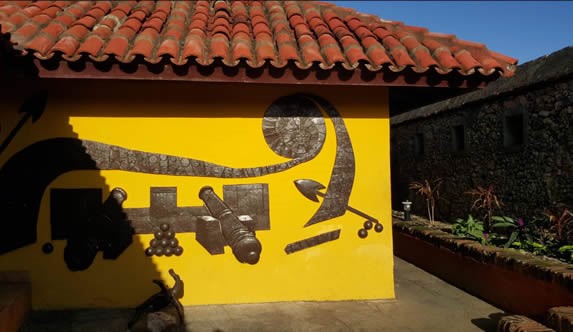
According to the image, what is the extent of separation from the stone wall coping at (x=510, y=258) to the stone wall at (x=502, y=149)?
3.16 metres

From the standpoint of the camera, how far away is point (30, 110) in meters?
4.58

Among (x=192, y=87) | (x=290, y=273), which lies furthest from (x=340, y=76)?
(x=290, y=273)

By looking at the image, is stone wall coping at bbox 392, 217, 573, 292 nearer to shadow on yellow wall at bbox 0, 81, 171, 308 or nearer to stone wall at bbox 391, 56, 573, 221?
stone wall at bbox 391, 56, 573, 221

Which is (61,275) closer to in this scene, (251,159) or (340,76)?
(251,159)

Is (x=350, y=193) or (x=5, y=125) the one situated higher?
(x=5, y=125)

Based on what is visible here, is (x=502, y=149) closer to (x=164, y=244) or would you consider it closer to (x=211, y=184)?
(x=211, y=184)

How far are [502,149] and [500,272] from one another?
5922 millimetres

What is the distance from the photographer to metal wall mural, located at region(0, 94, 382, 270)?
4559mm

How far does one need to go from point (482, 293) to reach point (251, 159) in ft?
11.0

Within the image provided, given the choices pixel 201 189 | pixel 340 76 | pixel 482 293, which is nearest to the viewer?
pixel 340 76

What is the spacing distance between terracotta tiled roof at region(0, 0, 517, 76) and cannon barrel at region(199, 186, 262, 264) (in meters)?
1.45

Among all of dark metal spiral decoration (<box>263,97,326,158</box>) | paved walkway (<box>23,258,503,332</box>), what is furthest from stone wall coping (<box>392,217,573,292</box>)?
dark metal spiral decoration (<box>263,97,326,158</box>)

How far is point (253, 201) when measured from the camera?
15.8ft

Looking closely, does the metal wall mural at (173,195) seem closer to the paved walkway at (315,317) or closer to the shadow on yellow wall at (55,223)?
the shadow on yellow wall at (55,223)
